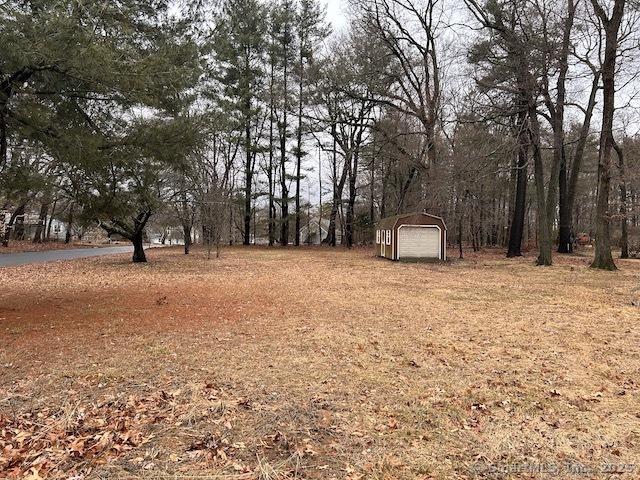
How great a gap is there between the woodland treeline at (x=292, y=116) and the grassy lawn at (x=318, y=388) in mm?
2456

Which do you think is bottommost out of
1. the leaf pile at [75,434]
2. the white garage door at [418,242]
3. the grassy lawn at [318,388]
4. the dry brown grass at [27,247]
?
the leaf pile at [75,434]

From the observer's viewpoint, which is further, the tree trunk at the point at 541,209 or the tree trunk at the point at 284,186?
the tree trunk at the point at 284,186

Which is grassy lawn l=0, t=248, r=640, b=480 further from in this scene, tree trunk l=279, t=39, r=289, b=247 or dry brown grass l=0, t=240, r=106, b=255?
tree trunk l=279, t=39, r=289, b=247

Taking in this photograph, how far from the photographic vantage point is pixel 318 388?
12.9 ft

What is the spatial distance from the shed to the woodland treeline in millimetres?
850

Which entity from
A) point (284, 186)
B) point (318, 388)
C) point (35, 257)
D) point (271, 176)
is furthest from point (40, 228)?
point (318, 388)

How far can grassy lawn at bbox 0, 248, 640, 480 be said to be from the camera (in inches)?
108

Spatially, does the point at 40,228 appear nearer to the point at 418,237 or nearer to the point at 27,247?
the point at 27,247

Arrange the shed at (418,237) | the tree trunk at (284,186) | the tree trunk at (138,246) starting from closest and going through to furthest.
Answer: the tree trunk at (138,246) < the shed at (418,237) < the tree trunk at (284,186)

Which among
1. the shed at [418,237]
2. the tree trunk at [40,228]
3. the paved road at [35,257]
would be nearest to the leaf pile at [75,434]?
the shed at [418,237]

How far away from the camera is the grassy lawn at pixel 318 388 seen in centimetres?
274

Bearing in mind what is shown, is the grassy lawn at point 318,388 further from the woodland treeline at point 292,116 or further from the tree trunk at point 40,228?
the tree trunk at point 40,228

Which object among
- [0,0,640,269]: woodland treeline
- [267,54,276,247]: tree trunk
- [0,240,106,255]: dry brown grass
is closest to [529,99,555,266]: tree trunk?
[0,0,640,269]: woodland treeline

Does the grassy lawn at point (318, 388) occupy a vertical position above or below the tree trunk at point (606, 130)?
below
